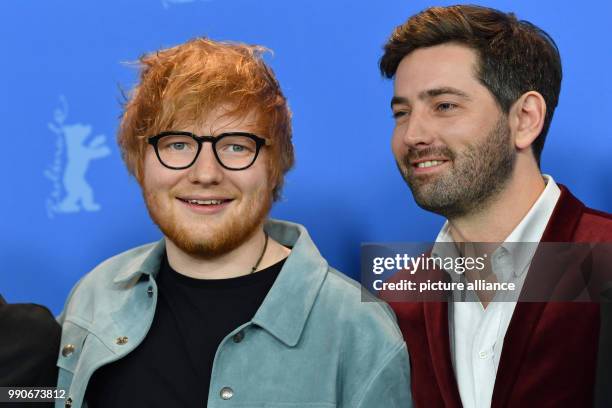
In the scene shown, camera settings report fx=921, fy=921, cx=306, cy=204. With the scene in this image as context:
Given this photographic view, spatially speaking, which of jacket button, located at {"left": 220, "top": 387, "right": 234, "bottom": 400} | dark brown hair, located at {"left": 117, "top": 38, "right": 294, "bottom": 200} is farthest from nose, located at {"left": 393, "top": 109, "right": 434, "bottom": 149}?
jacket button, located at {"left": 220, "top": 387, "right": 234, "bottom": 400}

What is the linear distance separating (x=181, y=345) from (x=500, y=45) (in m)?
0.90

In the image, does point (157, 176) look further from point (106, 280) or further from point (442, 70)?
point (442, 70)

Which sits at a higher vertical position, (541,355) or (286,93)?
(286,93)

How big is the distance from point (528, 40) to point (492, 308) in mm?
584

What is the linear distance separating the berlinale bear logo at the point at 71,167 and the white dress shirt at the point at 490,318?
966 mm

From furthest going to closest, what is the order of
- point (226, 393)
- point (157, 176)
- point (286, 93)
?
point (286, 93), point (157, 176), point (226, 393)

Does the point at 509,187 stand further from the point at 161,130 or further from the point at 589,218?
the point at 161,130

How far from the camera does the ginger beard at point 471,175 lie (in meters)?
1.89

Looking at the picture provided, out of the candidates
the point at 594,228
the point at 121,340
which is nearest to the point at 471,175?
the point at 594,228

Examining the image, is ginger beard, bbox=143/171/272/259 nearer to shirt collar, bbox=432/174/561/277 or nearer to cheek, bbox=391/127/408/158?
cheek, bbox=391/127/408/158

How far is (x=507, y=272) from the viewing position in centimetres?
186

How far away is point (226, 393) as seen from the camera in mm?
1640

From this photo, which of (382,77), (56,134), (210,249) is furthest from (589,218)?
(56,134)

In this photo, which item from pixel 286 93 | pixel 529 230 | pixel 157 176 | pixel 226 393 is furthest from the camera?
pixel 286 93
